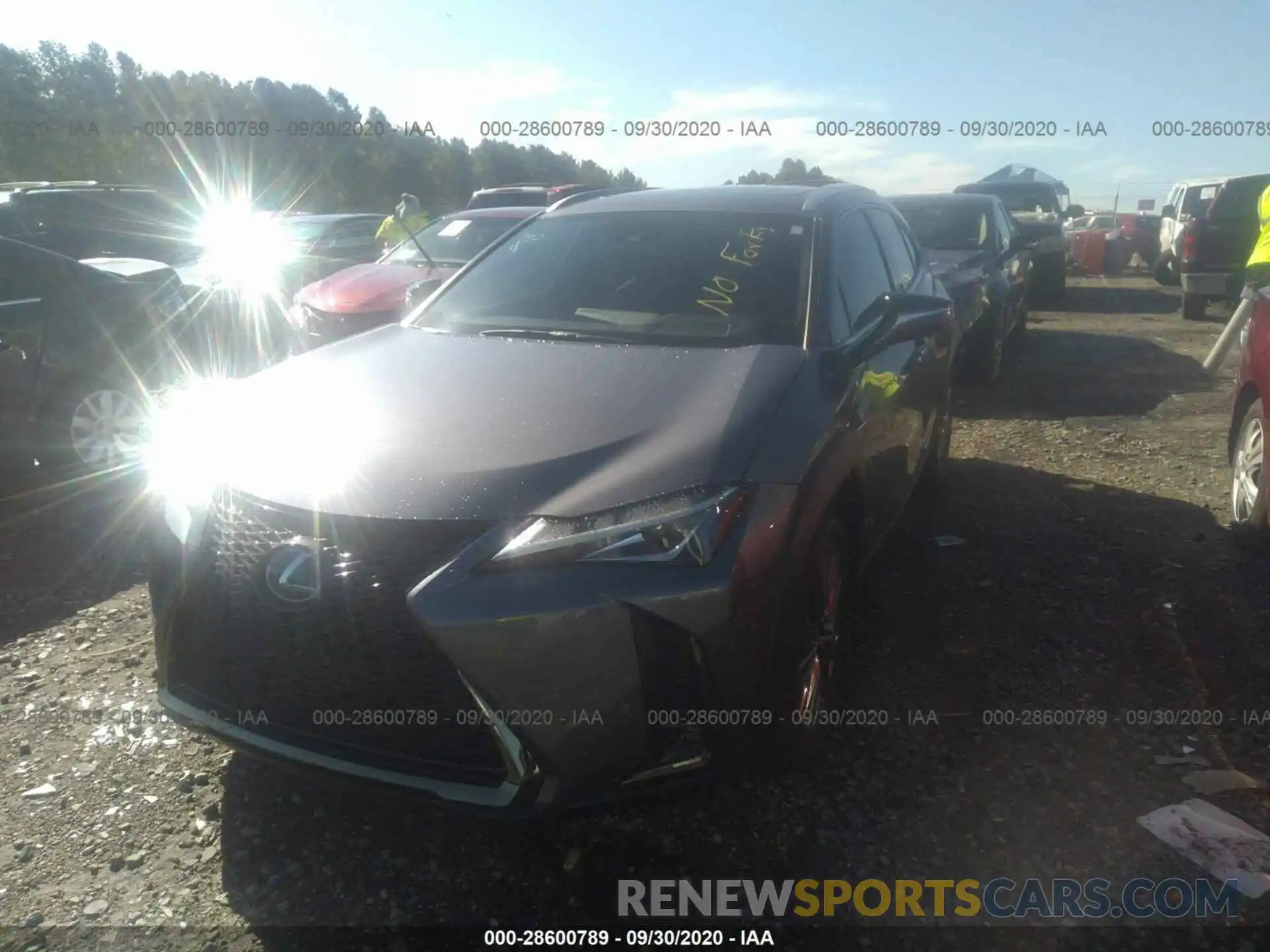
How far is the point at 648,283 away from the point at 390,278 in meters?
4.92

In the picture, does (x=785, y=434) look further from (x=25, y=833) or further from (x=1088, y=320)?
(x=1088, y=320)

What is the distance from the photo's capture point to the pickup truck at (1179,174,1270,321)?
11.6 metres

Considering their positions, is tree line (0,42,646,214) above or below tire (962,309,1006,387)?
above

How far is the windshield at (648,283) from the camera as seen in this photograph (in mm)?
3279

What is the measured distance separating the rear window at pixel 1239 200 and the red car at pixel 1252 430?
8401 millimetres

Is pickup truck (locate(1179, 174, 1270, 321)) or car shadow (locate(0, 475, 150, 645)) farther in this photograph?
pickup truck (locate(1179, 174, 1270, 321))

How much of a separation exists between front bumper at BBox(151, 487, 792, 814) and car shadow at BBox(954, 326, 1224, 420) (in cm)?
572

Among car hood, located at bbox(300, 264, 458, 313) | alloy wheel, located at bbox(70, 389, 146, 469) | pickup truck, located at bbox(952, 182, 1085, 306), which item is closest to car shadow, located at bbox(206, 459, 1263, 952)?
alloy wheel, located at bbox(70, 389, 146, 469)

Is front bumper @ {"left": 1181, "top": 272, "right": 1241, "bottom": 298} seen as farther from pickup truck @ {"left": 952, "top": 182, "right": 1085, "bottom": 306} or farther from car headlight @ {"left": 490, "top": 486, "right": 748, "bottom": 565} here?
car headlight @ {"left": 490, "top": 486, "right": 748, "bottom": 565}

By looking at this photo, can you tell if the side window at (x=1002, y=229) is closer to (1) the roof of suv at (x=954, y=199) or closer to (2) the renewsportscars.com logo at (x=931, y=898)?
(1) the roof of suv at (x=954, y=199)

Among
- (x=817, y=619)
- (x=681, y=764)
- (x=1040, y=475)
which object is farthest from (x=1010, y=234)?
(x=681, y=764)

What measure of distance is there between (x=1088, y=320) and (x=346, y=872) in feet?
42.5

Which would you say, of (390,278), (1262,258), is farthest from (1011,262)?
(390,278)

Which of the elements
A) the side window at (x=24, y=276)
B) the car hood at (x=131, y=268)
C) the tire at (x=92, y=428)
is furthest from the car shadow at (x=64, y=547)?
the car hood at (x=131, y=268)
